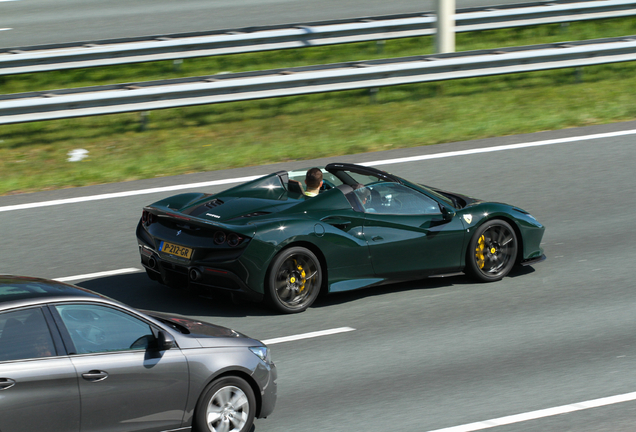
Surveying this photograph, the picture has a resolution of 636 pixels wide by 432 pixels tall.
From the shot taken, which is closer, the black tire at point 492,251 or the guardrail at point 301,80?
the black tire at point 492,251

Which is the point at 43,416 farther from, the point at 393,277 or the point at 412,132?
the point at 412,132

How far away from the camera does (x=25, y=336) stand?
491cm

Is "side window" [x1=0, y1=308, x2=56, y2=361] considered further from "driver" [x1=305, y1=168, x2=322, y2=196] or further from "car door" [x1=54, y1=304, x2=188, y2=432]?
"driver" [x1=305, y1=168, x2=322, y2=196]

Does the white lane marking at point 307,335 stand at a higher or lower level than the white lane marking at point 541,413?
higher

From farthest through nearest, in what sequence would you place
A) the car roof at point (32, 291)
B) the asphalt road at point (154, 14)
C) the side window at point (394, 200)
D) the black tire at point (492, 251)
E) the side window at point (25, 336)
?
the asphalt road at point (154, 14)
the black tire at point (492, 251)
the side window at point (394, 200)
the car roof at point (32, 291)
the side window at point (25, 336)

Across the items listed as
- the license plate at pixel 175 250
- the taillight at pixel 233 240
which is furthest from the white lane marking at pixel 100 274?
the taillight at pixel 233 240

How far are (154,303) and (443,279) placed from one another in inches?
121

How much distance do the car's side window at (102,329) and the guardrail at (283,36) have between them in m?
11.3

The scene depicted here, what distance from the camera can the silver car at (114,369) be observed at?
482 centimetres

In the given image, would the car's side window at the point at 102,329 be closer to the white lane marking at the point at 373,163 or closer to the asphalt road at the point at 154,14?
the white lane marking at the point at 373,163

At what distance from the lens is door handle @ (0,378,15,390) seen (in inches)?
183

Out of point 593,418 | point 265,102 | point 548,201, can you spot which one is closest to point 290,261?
point 593,418

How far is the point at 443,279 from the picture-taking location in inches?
374

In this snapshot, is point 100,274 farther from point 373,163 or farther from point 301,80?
point 301,80
